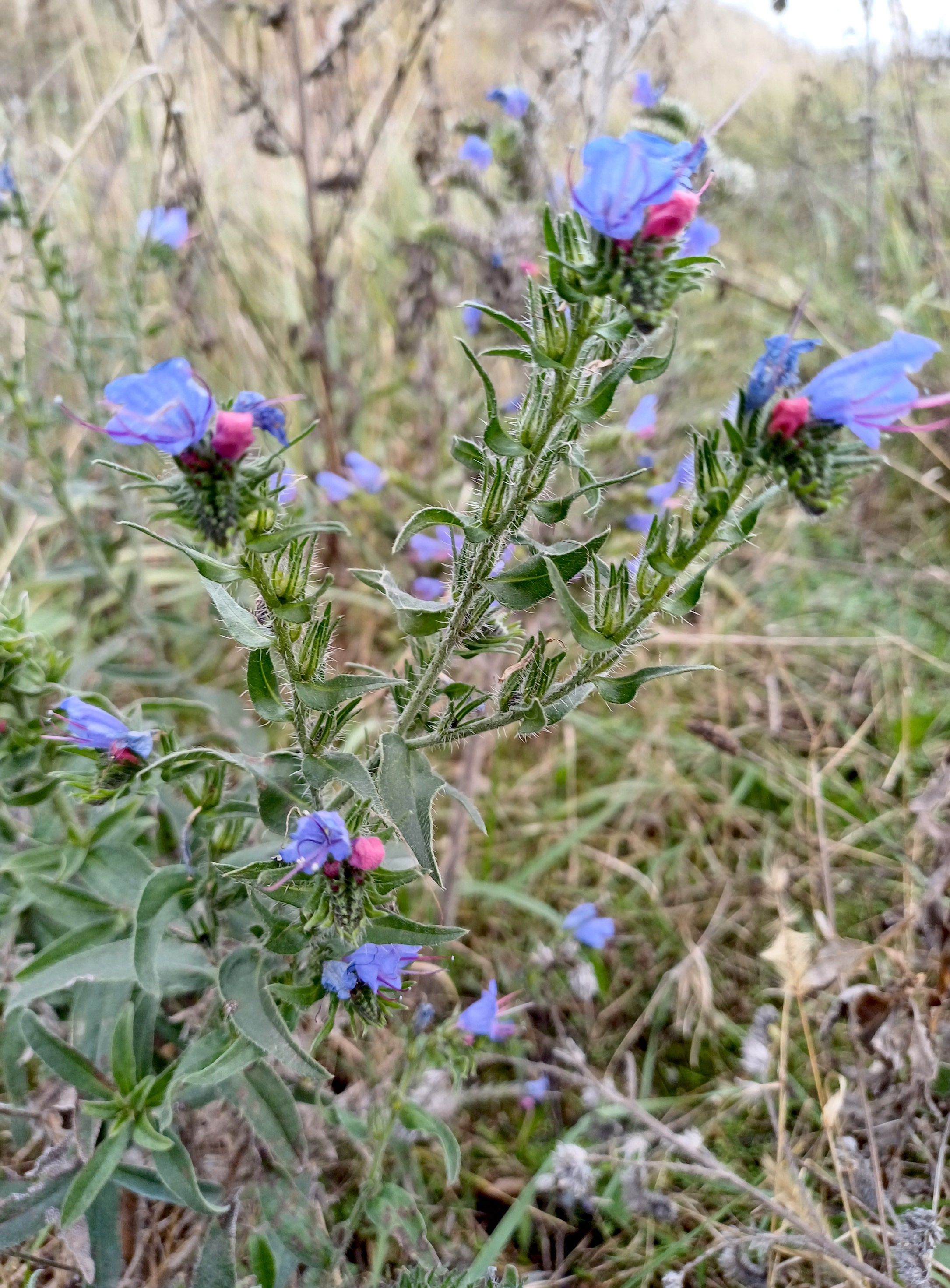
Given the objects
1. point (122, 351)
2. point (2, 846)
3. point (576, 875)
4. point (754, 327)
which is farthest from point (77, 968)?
point (754, 327)

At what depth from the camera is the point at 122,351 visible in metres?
2.87

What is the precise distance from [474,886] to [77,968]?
1.16 meters

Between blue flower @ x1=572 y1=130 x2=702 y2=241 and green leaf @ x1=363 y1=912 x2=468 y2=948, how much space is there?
883 mm

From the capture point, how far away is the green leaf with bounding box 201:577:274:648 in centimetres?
117

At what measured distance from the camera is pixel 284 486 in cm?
120

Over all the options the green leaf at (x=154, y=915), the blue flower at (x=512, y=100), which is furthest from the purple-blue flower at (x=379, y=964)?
the blue flower at (x=512, y=100)

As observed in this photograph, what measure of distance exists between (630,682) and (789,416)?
0.38 metres

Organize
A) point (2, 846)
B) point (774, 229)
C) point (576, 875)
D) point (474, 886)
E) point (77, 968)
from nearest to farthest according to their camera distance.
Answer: point (77, 968)
point (2, 846)
point (474, 886)
point (576, 875)
point (774, 229)

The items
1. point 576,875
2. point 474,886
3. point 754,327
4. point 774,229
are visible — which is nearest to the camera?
point 474,886

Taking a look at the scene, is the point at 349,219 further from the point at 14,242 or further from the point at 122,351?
the point at 14,242

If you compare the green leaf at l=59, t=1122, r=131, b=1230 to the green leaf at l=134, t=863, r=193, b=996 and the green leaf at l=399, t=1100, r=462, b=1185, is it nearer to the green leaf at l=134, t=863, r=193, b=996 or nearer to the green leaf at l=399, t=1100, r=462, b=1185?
the green leaf at l=134, t=863, r=193, b=996

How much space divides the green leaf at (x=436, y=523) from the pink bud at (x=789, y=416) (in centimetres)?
37

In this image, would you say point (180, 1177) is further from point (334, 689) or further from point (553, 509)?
point (553, 509)

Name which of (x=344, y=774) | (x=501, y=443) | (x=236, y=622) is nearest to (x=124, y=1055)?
(x=344, y=774)
